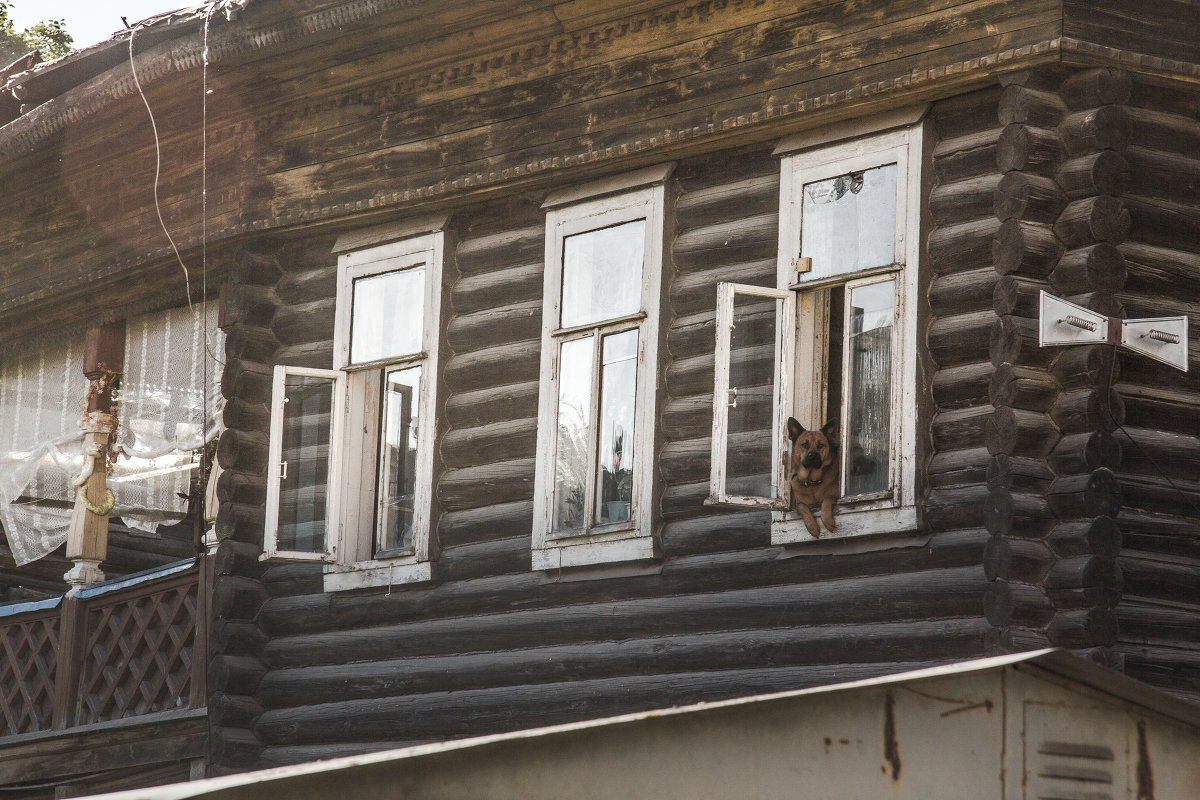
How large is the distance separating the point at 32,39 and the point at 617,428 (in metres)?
20.7

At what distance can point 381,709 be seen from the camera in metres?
10.1

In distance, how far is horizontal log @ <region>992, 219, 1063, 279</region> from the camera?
7668mm

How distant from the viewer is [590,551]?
9.29 meters

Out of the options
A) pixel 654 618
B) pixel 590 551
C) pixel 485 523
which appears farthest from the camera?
pixel 485 523

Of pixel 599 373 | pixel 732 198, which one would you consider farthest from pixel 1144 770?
pixel 599 373

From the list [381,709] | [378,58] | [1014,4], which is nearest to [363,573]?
[381,709]

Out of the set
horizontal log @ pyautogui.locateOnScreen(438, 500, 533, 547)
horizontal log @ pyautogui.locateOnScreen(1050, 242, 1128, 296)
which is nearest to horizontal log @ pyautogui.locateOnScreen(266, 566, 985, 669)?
horizontal log @ pyautogui.locateOnScreen(438, 500, 533, 547)

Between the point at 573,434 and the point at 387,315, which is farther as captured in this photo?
the point at 387,315

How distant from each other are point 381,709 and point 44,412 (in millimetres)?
4775

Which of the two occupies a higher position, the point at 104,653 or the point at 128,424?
the point at 128,424

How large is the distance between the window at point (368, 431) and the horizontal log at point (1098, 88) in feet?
12.8

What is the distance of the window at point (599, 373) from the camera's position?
9281 millimetres

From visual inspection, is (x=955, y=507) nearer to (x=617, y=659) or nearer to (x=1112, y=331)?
(x=1112, y=331)

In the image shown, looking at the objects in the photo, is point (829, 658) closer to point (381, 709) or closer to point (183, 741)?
point (381, 709)
